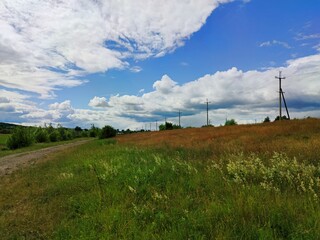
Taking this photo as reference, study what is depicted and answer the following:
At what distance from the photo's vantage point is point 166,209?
6.11 metres

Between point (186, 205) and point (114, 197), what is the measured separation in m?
2.01

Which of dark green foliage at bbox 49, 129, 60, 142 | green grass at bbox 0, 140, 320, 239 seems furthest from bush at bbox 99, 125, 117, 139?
green grass at bbox 0, 140, 320, 239

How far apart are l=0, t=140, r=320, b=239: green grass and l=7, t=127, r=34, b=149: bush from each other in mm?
39112

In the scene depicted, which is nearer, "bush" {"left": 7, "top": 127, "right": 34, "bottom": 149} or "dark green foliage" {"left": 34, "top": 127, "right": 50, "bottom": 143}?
"bush" {"left": 7, "top": 127, "right": 34, "bottom": 149}

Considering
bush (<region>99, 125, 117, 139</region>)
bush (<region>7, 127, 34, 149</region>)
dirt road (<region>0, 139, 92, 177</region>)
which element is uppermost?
bush (<region>99, 125, 117, 139</region>)

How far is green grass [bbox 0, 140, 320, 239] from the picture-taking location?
4820mm

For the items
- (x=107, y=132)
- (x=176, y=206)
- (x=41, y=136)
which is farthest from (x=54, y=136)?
(x=176, y=206)

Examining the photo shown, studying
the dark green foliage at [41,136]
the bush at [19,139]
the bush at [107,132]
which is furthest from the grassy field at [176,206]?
the dark green foliage at [41,136]

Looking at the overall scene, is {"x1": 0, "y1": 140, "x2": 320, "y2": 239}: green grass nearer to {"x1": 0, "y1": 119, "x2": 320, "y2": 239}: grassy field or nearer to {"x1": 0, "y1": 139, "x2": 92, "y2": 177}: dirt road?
{"x1": 0, "y1": 119, "x2": 320, "y2": 239}: grassy field

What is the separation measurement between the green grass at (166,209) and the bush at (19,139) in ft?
128

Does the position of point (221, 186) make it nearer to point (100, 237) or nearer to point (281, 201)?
point (281, 201)

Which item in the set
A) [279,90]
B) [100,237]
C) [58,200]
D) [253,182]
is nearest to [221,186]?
[253,182]

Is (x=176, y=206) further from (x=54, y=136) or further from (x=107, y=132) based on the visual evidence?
(x=54, y=136)

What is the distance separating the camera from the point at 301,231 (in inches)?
172
